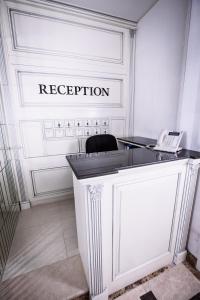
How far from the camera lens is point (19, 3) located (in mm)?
1694

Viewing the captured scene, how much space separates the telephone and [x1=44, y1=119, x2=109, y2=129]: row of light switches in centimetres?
120

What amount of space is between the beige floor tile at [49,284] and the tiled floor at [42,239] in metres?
0.07

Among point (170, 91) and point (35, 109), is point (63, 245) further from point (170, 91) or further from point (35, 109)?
point (170, 91)

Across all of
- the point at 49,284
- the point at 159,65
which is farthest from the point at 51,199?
the point at 159,65

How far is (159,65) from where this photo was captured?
181 centimetres

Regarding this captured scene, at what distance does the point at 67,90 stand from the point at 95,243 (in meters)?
1.94

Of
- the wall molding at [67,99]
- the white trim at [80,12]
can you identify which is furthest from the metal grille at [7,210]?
the white trim at [80,12]

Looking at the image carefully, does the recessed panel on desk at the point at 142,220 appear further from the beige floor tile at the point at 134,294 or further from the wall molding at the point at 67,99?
the wall molding at the point at 67,99

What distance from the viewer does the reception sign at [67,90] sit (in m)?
1.93

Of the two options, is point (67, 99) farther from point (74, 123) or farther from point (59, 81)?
point (74, 123)

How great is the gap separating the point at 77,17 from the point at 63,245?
284 cm

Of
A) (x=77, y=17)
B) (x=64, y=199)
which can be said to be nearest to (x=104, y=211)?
(x=64, y=199)

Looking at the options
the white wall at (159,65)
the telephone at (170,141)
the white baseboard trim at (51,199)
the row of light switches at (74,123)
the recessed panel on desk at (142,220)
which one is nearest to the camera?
the recessed panel on desk at (142,220)

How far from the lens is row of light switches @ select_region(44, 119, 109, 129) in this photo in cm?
211
